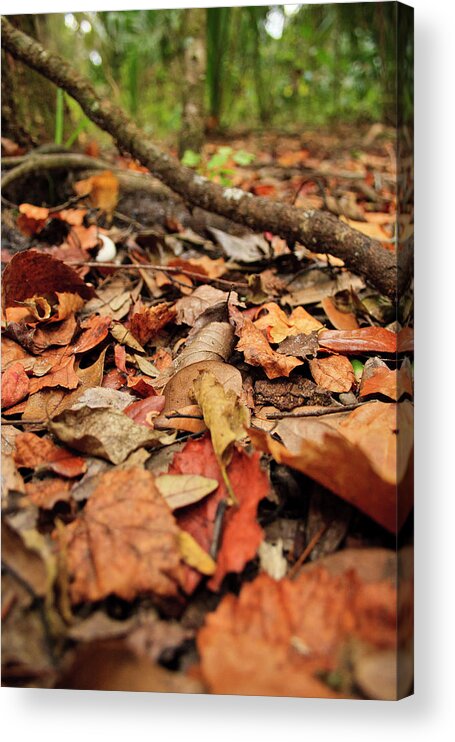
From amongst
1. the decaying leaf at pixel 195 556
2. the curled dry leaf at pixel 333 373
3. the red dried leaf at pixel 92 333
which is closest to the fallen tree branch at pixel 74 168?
the red dried leaf at pixel 92 333

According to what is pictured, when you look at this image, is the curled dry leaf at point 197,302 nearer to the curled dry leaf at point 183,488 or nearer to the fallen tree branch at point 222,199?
the fallen tree branch at point 222,199

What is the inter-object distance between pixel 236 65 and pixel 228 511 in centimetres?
393

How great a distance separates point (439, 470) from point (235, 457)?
442 millimetres

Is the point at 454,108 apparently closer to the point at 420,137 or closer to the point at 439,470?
the point at 420,137

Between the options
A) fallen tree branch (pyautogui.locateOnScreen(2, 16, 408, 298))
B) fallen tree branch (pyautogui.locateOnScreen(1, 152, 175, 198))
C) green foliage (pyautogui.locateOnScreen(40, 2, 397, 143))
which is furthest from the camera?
green foliage (pyautogui.locateOnScreen(40, 2, 397, 143))

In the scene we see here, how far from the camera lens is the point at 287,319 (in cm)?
173

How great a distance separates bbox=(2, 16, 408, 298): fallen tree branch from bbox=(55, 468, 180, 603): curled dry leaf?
88 cm

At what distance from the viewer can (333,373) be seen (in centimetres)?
151

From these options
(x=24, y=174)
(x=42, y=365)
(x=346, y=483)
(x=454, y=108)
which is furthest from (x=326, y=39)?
(x=346, y=483)

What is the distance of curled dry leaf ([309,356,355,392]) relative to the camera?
4.88 ft

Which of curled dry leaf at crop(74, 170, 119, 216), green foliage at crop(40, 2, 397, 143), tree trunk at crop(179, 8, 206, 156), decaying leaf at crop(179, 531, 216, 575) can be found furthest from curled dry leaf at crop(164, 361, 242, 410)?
tree trunk at crop(179, 8, 206, 156)

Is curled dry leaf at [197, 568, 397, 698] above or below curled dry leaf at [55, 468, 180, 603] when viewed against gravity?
below

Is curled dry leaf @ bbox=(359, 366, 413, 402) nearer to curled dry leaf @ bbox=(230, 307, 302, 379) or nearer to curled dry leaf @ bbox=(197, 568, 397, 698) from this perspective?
curled dry leaf @ bbox=(230, 307, 302, 379)

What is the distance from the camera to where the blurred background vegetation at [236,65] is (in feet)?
10.5
